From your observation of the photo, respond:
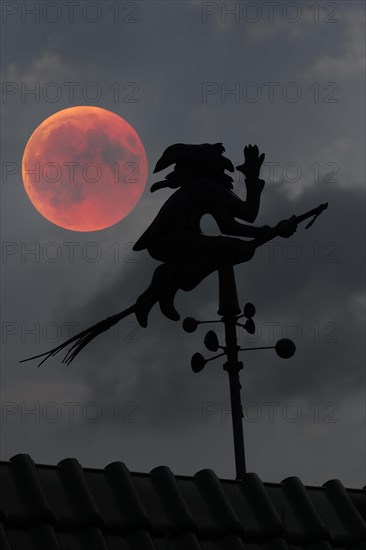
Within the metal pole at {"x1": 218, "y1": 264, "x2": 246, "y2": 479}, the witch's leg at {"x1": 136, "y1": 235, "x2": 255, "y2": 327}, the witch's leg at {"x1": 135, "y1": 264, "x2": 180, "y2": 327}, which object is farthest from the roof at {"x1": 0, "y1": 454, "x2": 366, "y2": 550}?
the witch's leg at {"x1": 135, "y1": 264, "x2": 180, "y2": 327}

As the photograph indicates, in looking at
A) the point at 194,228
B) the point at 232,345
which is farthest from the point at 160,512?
the point at 194,228

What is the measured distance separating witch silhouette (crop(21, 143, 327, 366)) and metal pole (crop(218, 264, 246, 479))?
288 millimetres

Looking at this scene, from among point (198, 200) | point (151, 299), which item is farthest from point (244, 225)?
point (151, 299)

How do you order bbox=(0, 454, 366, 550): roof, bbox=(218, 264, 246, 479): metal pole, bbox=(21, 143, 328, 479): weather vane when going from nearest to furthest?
bbox=(0, 454, 366, 550): roof → bbox=(218, 264, 246, 479): metal pole → bbox=(21, 143, 328, 479): weather vane

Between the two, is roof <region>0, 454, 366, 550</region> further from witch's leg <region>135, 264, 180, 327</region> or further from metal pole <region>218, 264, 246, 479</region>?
witch's leg <region>135, 264, 180, 327</region>

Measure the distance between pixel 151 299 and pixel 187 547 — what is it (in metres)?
9.05

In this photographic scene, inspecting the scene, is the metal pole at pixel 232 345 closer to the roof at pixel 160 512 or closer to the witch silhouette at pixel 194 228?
the witch silhouette at pixel 194 228

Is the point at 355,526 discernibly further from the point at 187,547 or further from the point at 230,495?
the point at 187,547

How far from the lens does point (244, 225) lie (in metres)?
18.7

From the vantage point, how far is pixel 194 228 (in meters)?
18.4

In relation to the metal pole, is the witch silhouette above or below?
above

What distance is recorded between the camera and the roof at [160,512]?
10.5 m

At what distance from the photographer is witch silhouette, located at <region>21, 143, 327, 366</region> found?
18203 mm

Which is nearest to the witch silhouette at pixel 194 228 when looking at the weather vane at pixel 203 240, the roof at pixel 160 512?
the weather vane at pixel 203 240
